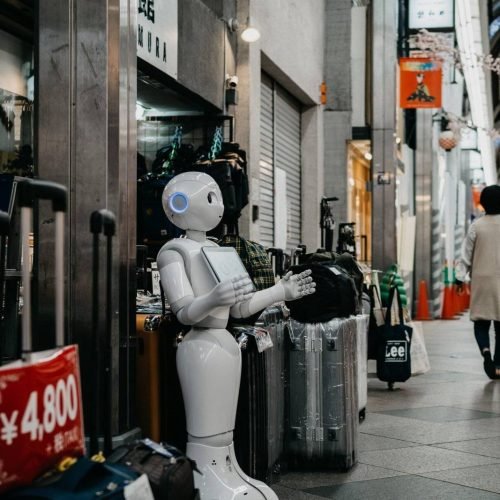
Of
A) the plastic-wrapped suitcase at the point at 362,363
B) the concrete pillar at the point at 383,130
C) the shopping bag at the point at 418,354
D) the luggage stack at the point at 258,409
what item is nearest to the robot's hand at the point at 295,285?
the luggage stack at the point at 258,409

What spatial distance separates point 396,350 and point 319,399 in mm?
2926

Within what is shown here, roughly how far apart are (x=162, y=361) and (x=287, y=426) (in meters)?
1.04

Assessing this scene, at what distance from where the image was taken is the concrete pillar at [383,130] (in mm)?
13641

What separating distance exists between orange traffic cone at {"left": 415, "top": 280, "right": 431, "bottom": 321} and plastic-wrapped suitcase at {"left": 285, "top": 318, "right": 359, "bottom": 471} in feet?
44.9

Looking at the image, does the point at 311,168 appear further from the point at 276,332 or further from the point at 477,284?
the point at 276,332

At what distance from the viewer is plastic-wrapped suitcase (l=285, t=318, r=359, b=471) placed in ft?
15.6

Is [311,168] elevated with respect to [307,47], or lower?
lower

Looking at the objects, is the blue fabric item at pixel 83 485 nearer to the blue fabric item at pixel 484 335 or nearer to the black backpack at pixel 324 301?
the black backpack at pixel 324 301

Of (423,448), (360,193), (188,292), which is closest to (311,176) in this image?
A: (360,193)

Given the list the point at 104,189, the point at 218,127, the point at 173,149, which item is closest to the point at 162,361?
the point at 104,189

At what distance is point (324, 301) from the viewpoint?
488 cm

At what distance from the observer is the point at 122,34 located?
163 inches

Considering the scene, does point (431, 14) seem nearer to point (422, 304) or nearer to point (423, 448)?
point (422, 304)

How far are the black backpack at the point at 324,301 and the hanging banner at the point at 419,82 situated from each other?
35.3 feet
